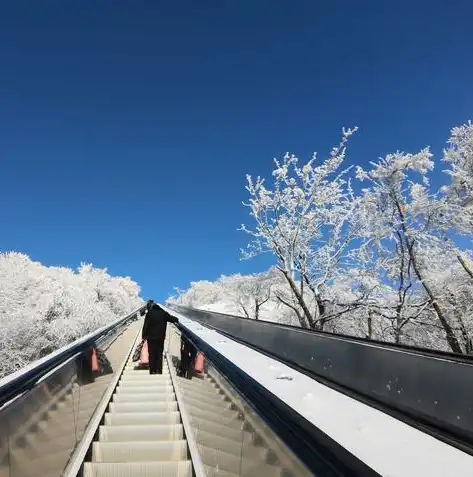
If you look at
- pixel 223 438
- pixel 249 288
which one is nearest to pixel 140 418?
pixel 223 438

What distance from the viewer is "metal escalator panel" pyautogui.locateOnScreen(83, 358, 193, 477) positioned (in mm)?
4844

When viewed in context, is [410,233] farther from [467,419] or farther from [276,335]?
[467,419]

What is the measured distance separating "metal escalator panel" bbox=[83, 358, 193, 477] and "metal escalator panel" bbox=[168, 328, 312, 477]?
298 millimetres

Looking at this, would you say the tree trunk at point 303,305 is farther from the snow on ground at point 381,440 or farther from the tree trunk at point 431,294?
the snow on ground at point 381,440

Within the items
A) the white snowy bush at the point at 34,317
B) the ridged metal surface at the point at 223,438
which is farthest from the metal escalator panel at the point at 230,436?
the white snowy bush at the point at 34,317

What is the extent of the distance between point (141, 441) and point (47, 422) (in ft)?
6.42

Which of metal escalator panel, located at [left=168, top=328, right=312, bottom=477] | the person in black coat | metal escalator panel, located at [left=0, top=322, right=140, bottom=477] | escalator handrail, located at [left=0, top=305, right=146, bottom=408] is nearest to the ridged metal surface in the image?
metal escalator panel, located at [left=168, top=328, right=312, bottom=477]

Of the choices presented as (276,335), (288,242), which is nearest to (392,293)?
(288,242)

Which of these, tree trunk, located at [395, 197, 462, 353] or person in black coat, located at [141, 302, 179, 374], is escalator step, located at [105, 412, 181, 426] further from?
tree trunk, located at [395, 197, 462, 353]

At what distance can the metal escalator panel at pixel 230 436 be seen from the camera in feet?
6.88

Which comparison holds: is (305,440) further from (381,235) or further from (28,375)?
(381,235)

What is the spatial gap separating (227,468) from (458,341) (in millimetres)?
20767

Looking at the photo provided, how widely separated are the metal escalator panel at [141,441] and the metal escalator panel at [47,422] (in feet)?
1.11

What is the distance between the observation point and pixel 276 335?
11172 mm
